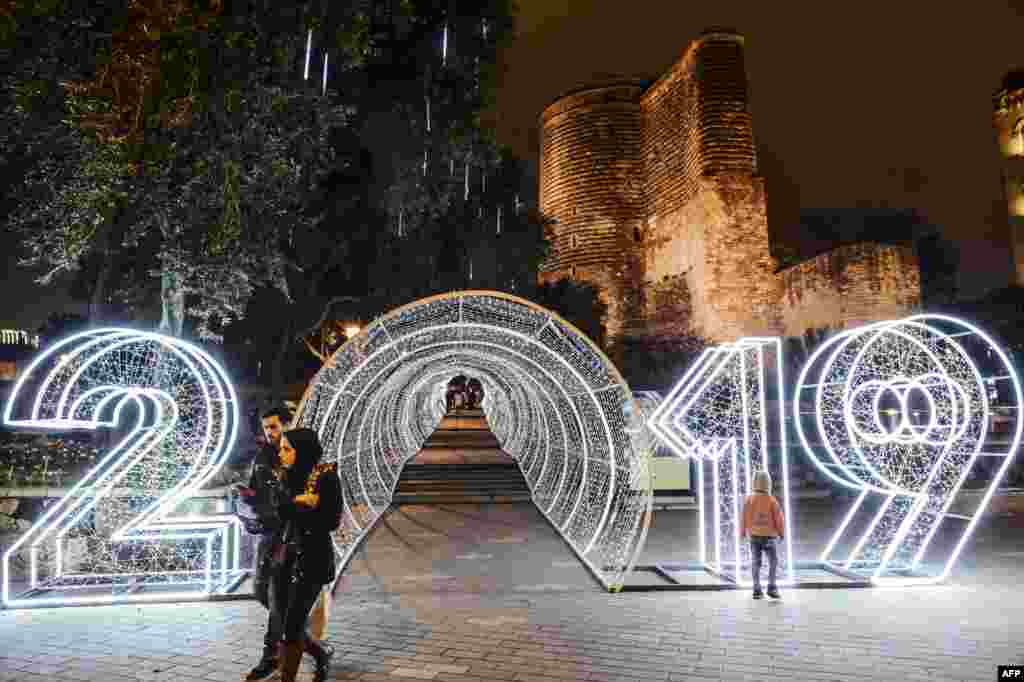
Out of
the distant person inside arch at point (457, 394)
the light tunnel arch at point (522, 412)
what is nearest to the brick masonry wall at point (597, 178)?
the distant person inside arch at point (457, 394)

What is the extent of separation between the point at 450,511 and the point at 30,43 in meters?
9.63

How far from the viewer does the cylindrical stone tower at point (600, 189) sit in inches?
1583

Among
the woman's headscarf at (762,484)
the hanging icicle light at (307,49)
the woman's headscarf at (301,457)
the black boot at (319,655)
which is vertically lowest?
the black boot at (319,655)

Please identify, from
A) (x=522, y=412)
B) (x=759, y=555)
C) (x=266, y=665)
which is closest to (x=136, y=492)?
(x=266, y=665)

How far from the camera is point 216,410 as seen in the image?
868 cm

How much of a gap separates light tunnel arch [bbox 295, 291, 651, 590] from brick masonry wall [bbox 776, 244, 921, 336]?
53.5 ft

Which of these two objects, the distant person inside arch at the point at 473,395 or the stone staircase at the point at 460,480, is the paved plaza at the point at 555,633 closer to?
the stone staircase at the point at 460,480

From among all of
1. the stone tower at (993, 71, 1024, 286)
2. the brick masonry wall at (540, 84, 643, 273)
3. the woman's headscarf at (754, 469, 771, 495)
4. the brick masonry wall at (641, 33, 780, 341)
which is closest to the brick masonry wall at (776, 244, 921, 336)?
the brick masonry wall at (641, 33, 780, 341)

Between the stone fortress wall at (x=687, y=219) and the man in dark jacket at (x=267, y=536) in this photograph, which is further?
the stone fortress wall at (x=687, y=219)

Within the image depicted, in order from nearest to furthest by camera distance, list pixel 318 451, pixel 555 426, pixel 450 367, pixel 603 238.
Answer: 1. pixel 318 451
2. pixel 555 426
3. pixel 450 367
4. pixel 603 238

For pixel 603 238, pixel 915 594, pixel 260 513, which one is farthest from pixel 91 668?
pixel 603 238

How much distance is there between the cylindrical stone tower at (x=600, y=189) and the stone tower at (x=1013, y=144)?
31.3 meters

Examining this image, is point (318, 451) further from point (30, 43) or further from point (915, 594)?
point (30, 43)

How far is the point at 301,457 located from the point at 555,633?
8.53ft
